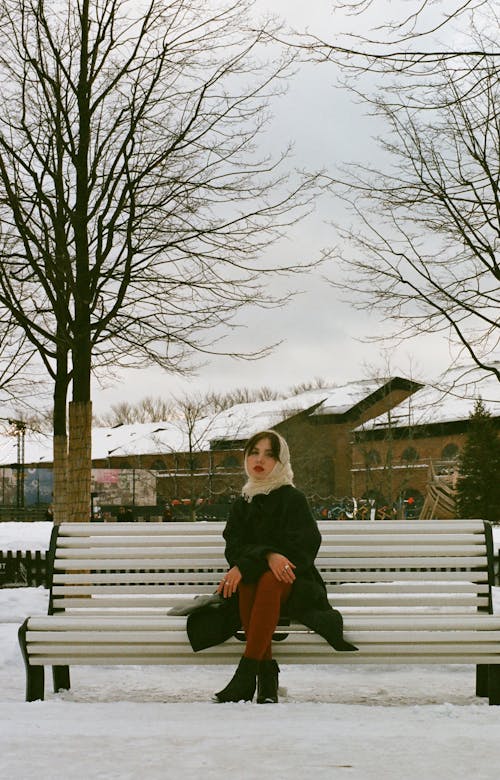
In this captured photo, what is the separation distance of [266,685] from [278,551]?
2.27ft

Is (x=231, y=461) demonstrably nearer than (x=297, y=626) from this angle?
No

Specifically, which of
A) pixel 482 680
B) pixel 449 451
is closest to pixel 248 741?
pixel 482 680

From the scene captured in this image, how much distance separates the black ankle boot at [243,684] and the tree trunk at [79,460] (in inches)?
188

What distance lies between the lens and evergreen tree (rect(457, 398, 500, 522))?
3534 cm

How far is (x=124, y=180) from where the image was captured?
31.9 feet

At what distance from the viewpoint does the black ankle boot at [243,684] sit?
4.61 meters

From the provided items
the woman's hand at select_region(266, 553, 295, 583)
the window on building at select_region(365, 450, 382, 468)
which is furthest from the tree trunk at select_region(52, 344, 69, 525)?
the window on building at select_region(365, 450, 382, 468)

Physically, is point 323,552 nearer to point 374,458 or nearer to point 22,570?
point 22,570

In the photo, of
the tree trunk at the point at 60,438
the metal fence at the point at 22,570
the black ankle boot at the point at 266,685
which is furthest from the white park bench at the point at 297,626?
the metal fence at the point at 22,570

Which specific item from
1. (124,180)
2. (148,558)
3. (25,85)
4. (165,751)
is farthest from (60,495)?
(165,751)

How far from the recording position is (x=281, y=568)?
16.0 ft

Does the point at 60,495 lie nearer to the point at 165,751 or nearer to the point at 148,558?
the point at 148,558

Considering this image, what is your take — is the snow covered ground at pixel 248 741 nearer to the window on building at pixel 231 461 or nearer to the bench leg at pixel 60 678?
the bench leg at pixel 60 678

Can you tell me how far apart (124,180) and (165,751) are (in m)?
7.30
